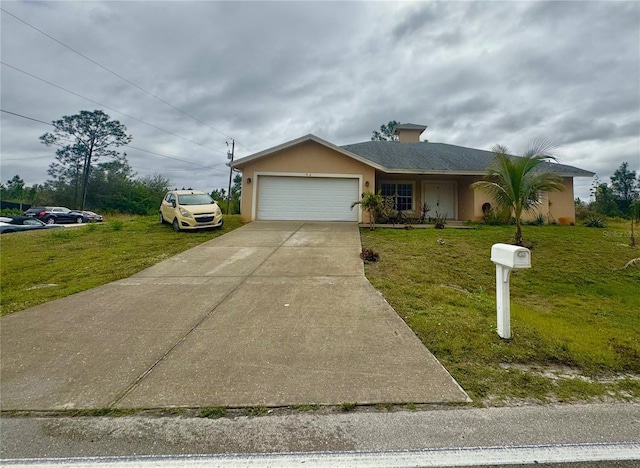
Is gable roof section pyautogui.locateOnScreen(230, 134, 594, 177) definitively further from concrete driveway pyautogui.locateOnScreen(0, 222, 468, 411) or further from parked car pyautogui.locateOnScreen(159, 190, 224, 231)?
concrete driveway pyautogui.locateOnScreen(0, 222, 468, 411)

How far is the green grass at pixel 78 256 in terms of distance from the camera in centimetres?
567

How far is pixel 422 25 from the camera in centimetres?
1066

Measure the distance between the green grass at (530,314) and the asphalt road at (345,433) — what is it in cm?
25

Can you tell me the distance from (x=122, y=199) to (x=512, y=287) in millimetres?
49420

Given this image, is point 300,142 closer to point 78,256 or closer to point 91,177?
point 78,256

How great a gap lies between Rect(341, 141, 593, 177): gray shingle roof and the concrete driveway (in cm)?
1028

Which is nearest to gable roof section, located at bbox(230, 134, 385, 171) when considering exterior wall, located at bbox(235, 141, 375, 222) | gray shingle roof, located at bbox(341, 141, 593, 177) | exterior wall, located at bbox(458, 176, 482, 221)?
exterior wall, located at bbox(235, 141, 375, 222)

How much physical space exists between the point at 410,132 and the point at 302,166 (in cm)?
1125

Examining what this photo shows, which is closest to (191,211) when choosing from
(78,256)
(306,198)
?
(78,256)

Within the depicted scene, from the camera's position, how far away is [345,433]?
197cm

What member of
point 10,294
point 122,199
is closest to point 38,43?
point 10,294

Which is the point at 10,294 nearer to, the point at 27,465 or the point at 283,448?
the point at 27,465

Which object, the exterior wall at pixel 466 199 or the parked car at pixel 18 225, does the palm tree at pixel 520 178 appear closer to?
the exterior wall at pixel 466 199

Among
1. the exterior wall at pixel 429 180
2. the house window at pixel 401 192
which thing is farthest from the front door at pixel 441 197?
the house window at pixel 401 192
